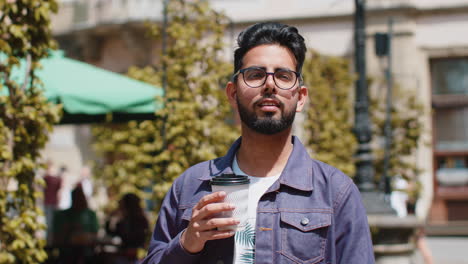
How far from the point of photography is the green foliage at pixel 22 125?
4.29 m

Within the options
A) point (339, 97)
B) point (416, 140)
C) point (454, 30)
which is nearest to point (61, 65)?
point (339, 97)

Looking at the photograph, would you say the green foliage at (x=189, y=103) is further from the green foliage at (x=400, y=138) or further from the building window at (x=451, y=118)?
the building window at (x=451, y=118)

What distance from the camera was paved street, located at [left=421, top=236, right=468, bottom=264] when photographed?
1146cm

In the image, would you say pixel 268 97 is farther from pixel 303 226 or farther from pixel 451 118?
pixel 451 118

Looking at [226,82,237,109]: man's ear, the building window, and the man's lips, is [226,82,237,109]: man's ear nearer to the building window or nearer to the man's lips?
the man's lips

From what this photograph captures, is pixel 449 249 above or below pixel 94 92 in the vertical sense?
below

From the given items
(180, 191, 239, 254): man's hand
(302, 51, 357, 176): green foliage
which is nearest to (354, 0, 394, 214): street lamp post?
(302, 51, 357, 176): green foliage

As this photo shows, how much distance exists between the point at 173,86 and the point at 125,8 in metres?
11.7

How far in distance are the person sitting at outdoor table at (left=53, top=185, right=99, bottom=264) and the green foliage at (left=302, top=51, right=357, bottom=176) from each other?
3.00m

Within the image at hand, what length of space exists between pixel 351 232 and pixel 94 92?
13.3 feet

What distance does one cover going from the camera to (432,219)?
600 inches

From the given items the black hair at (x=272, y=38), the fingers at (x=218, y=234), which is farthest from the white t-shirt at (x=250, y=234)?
the black hair at (x=272, y=38)

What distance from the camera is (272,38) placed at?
2.11 metres

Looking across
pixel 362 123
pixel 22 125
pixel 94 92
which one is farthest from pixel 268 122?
pixel 362 123
